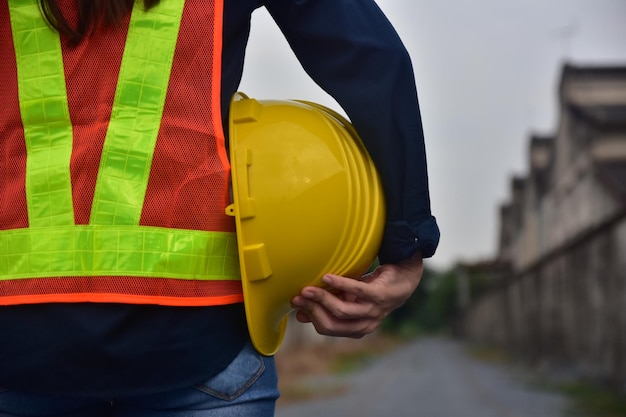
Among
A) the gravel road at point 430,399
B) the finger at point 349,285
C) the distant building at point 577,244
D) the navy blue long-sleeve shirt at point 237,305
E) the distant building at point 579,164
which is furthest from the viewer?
the distant building at point 579,164

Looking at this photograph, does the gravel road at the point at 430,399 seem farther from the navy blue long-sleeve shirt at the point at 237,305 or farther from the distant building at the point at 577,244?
the navy blue long-sleeve shirt at the point at 237,305

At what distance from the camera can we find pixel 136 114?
1560 mm

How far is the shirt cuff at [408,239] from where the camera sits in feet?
5.47

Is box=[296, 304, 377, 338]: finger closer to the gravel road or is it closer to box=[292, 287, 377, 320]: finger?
box=[292, 287, 377, 320]: finger

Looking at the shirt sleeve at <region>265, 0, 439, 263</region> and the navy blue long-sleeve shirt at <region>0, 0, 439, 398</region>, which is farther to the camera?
the shirt sleeve at <region>265, 0, 439, 263</region>

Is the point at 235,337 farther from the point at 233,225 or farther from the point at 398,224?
the point at 398,224

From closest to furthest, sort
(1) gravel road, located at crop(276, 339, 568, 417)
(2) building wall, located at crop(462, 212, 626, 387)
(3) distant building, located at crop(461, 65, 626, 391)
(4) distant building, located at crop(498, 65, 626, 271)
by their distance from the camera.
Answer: (1) gravel road, located at crop(276, 339, 568, 417) < (2) building wall, located at crop(462, 212, 626, 387) < (3) distant building, located at crop(461, 65, 626, 391) < (4) distant building, located at crop(498, 65, 626, 271)

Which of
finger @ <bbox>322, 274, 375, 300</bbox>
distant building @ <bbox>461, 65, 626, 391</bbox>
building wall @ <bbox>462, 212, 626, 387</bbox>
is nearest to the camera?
finger @ <bbox>322, 274, 375, 300</bbox>

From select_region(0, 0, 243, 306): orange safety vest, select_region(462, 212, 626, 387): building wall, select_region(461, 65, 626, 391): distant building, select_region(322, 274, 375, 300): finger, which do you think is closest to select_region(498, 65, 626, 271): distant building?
select_region(461, 65, 626, 391): distant building

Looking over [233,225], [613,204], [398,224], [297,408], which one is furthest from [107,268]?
[613,204]

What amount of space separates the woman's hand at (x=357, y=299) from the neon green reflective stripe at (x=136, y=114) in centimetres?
35

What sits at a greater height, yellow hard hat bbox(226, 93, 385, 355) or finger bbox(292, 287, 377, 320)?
yellow hard hat bbox(226, 93, 385, 355)

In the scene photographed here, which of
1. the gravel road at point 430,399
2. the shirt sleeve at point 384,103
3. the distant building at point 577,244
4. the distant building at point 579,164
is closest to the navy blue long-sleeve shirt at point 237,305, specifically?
the shirt sleeve at point 384,103

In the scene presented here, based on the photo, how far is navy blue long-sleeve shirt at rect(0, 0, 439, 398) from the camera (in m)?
1.51
